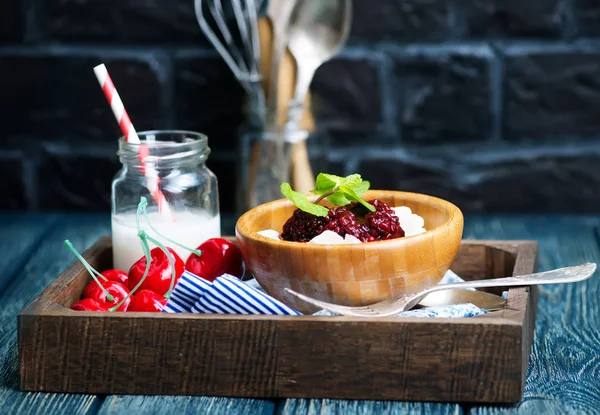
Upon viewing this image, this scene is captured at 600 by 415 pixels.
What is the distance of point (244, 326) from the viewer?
2.76 ft

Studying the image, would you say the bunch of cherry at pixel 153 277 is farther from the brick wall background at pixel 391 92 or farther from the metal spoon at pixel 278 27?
the brick wall background at pixel 391 92

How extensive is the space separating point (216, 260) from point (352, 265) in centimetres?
21

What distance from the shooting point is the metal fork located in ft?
2.84

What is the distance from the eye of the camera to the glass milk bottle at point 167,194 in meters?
1.11

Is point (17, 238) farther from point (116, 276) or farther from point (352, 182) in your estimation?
point (352, 182)

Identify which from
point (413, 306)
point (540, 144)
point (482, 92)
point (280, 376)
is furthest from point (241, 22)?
point (280, 376)

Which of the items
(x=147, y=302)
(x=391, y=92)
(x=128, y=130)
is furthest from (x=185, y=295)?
(x=391, y=92)

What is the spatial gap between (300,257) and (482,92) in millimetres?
899

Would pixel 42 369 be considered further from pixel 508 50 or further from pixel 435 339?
pixel 508 50

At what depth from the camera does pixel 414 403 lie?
84 centimetres

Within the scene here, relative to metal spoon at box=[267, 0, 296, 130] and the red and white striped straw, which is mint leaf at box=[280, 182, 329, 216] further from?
metal spoon at box=[267, 0, 296, 130]

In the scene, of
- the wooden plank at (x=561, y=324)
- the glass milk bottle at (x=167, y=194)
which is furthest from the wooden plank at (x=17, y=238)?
the wooden plank at (x=561, y=324)

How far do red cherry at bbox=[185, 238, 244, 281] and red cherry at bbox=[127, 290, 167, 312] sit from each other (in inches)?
4.1

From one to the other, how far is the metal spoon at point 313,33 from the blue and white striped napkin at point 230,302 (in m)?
0.62
